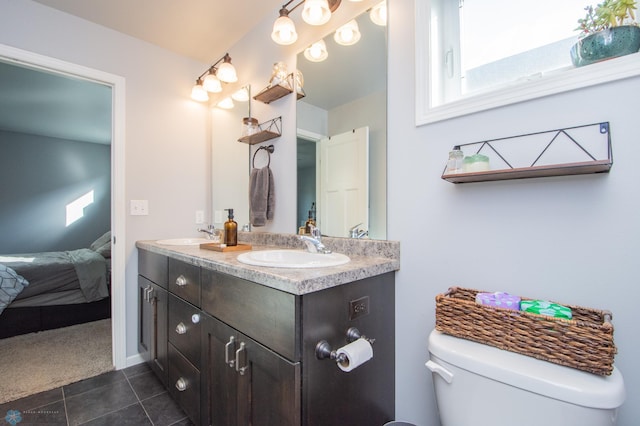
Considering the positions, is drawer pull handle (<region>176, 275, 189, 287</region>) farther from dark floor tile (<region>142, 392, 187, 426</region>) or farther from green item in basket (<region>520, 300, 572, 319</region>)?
green item in basket (<region>520, 300, 572, 319</region>)

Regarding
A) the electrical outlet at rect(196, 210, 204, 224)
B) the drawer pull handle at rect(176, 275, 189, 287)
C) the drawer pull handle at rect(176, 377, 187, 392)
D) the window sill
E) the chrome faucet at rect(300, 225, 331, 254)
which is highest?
the window sill

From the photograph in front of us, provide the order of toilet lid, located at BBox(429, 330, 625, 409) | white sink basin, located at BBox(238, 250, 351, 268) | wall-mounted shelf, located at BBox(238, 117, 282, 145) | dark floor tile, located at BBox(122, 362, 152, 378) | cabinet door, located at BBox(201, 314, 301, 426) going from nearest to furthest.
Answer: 1. toilet lid, located at BBox(429, 330, 625, 409)
2. cabinet door, located at BBox(201, 314, 301, 426)
3. white sink basin, located at BBox(238, 250, 351, 268)
4. wall-mounted shelf, located at BBox(238, 117, 282, 145)
5. dark floor tile, located at BBox(122, 362, 152, 378)

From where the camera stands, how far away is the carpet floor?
5.79 ft

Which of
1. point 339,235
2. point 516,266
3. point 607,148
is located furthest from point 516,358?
point 339,235

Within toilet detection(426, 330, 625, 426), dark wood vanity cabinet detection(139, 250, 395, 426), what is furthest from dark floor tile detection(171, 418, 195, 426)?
toilet detection(426, 330, 625, 426)

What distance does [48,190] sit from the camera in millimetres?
4551

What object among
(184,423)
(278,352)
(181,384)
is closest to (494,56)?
(278,352)

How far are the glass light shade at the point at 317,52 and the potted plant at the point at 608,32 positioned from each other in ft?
3.55

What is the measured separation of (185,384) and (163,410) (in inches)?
13.5

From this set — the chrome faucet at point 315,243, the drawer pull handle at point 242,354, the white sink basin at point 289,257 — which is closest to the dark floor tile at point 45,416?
the drawer pull handle at point 242,354

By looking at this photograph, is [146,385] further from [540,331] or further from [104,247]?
[104,247]

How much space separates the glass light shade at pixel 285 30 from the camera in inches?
59.1

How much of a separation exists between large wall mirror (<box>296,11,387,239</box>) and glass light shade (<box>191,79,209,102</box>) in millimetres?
1037

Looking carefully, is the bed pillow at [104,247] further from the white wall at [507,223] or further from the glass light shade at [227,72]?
the white wall at [507,223]
